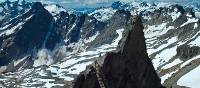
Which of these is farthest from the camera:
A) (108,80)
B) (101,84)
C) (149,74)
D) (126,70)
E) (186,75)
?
(186,75)

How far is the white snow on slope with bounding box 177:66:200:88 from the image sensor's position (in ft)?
443

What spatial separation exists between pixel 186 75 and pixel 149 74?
254 ft

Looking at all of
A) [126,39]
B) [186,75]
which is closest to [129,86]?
[126,39]

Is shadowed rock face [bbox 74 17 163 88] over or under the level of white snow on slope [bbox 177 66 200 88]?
over

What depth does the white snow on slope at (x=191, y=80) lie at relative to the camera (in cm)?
13488

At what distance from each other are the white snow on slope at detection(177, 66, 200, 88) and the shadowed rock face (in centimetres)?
6669

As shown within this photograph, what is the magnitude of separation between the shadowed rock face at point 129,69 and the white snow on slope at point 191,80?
Result: 6669cm

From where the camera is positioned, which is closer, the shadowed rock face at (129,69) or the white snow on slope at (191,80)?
the shadowed rock face at (129,69)

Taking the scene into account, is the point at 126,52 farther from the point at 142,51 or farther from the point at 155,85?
the point at 155,85

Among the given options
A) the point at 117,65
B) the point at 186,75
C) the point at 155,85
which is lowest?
the point at 186,75

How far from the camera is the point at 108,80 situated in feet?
194

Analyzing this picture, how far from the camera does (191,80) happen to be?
13850 cm

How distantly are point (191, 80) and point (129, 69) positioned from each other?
7770 cm

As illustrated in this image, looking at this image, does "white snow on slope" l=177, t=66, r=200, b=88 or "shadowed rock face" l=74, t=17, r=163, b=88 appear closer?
"shadowed rock face" l=74, t=17, r=163, b=88
